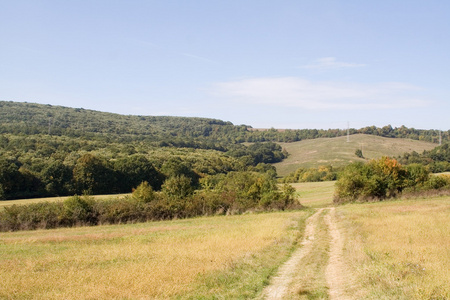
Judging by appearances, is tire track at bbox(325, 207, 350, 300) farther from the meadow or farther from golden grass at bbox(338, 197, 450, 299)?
golden grass at bbox(338, 197, 450, 299)

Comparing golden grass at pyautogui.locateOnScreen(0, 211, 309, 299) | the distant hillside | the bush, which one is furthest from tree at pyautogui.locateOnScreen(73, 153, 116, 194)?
the distant hillside

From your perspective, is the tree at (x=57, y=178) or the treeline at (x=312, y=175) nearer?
the tree at (x=57, y=178)

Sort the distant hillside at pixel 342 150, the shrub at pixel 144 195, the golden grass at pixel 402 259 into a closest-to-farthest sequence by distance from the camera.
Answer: the golden grass at pixel 402 259 < the shrub at pixel 144 195 < the distant hillside at pixel 342 150

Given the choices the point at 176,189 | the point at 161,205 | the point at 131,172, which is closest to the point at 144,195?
the point at 161,205

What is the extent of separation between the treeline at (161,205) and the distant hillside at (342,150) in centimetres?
9298

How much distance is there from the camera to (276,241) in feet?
67.5

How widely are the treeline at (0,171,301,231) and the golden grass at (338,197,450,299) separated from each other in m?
26.0

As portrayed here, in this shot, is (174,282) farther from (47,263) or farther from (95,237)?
(95,237)

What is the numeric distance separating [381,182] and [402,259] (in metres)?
44.5

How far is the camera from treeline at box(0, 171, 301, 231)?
135ft

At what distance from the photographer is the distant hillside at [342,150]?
146500 mm

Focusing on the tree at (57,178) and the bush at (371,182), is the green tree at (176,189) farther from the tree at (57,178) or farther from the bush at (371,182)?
the tree at (57,178)

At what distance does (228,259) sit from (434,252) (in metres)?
8.24

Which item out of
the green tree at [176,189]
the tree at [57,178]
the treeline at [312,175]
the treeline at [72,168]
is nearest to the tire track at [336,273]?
the green tree at [176,189]
